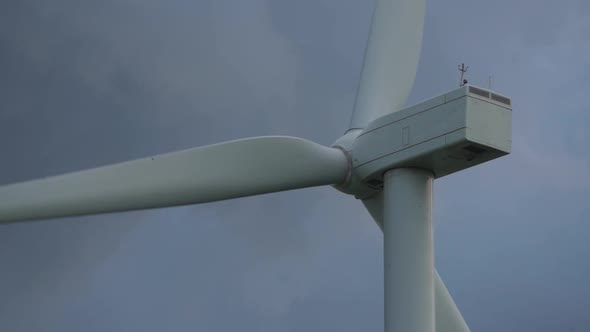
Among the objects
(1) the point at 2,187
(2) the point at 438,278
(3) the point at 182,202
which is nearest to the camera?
(1) the point at 2,187

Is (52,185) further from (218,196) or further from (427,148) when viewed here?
(427,148)

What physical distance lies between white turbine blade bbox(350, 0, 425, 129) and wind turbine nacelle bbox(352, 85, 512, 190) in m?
2.99

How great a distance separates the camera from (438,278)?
28.6m

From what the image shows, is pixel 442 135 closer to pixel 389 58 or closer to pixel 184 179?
pixel 184 179

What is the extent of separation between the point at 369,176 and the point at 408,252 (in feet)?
6.98

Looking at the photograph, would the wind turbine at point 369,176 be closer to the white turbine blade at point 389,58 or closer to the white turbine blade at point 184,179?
the white turbine blade at point 184,179

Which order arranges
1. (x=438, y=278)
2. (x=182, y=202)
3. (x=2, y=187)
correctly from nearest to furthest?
1. (x=2, y=187)
2. (x=182, y=202)
3. (x=438, y=278)

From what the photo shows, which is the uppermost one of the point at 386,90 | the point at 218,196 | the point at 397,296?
the point at 386,90

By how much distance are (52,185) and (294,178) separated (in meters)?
5.33

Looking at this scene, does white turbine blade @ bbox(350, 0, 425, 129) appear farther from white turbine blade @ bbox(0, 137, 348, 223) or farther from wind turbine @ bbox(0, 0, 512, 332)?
white turbine blade @ bbox(0, 137, 348, 223)

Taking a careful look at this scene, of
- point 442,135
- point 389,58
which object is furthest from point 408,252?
point 389,58

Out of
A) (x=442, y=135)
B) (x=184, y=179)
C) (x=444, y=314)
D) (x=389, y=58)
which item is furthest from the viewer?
(x=389, y=58)

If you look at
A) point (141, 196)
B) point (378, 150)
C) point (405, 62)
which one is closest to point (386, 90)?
point (405, 62)

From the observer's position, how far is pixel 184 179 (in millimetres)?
24391
